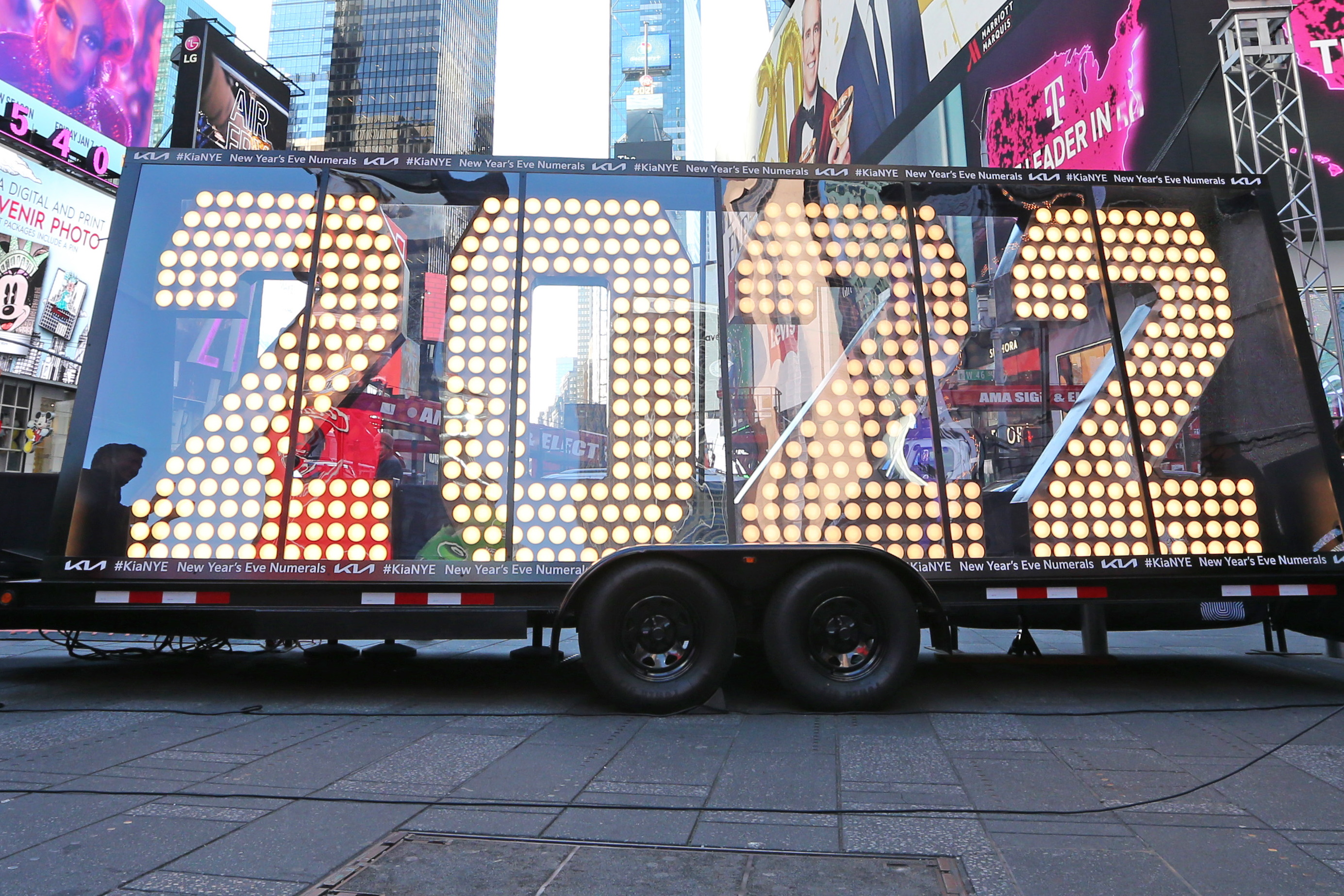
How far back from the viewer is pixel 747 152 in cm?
4872

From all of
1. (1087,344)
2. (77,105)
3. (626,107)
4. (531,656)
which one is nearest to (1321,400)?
(1087,344)

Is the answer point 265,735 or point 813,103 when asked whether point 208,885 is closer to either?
point 265,735

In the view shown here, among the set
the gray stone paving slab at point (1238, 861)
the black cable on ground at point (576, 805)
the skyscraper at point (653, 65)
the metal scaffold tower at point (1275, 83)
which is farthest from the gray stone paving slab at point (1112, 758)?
the skyscraper at point (653, 65)

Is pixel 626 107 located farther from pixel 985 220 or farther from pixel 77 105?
pixel 985 220

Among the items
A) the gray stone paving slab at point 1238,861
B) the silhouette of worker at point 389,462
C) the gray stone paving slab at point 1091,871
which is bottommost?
the gray stone paving slab at point 1238,861

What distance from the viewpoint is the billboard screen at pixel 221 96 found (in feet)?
92.9

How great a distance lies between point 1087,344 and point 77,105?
39.1 metres

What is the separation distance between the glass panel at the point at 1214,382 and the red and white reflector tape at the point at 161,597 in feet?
19.8

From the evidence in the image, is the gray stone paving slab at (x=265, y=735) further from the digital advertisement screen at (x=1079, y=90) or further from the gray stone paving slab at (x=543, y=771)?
the digital advertisement screen at (x=1079, y=90)

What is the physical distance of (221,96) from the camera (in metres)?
30.0

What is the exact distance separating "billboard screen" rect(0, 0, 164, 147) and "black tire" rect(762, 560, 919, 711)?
37104 mm

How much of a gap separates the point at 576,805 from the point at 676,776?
0.58m

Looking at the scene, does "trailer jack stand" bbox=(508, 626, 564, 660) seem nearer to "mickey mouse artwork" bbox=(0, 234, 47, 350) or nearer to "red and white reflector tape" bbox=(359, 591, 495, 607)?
"red and white reflector tape" bbox=(359, 591, 495, 607)

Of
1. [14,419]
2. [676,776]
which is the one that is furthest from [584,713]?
[14,419]
